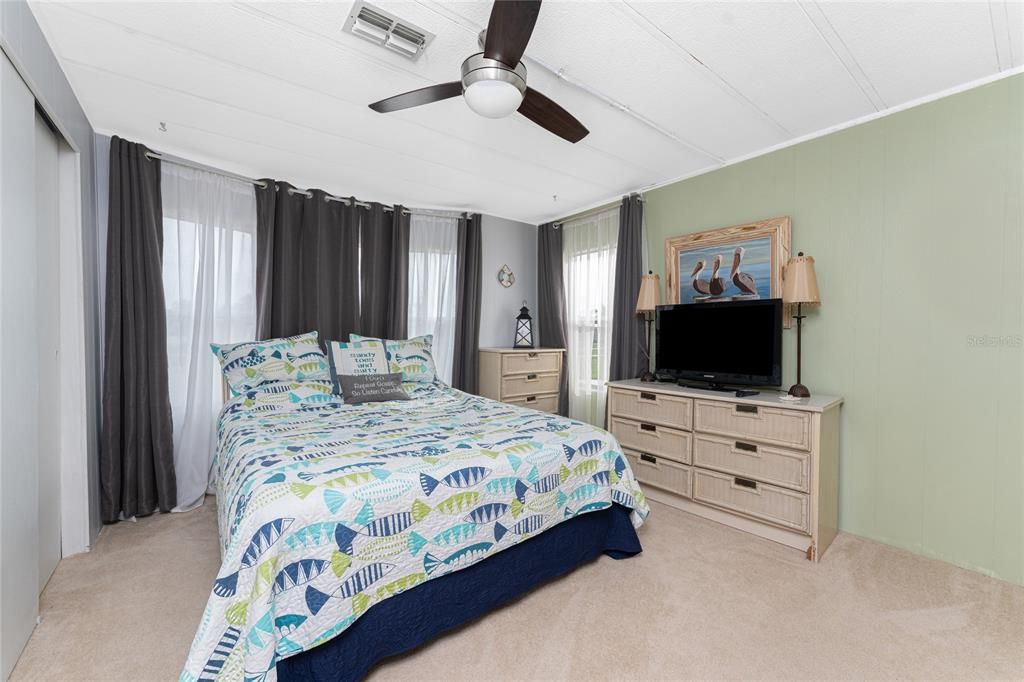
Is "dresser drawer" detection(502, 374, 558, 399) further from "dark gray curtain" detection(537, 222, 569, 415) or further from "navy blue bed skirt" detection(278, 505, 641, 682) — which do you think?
"navy blue bed skirt" detection(278, 505, 641, 682)

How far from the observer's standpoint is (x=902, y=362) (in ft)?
7.98

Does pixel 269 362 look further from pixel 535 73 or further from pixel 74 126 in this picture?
pixel 535 73

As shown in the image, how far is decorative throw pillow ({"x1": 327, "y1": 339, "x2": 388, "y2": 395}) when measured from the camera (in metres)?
3.06

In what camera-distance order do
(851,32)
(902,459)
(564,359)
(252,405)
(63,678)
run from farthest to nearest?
(564,359)
(252,405)
(902,459)
(851,32)
(63,678)

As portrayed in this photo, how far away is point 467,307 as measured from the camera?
433cm

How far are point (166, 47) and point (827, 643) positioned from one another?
11.8 feet

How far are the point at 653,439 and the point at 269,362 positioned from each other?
262 cm

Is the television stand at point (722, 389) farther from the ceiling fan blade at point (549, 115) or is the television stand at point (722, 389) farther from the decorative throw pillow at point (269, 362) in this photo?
the decorative throw pillow at point (269, 362)

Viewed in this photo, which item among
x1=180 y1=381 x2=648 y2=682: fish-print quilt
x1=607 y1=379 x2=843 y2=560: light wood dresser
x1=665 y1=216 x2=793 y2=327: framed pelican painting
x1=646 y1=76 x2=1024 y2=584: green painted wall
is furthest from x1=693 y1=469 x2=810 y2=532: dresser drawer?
x1=665 y1=216 x2=793 y2=327: framed pelican painting

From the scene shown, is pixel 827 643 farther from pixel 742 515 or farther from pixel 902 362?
pixel 902 362

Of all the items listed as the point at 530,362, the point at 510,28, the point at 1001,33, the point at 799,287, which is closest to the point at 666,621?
the point at 799,287

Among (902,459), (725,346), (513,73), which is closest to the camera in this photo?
(513,73)

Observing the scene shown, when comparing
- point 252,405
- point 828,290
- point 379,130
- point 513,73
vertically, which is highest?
point 379,130

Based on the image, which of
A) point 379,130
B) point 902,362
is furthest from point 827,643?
point 379,130
